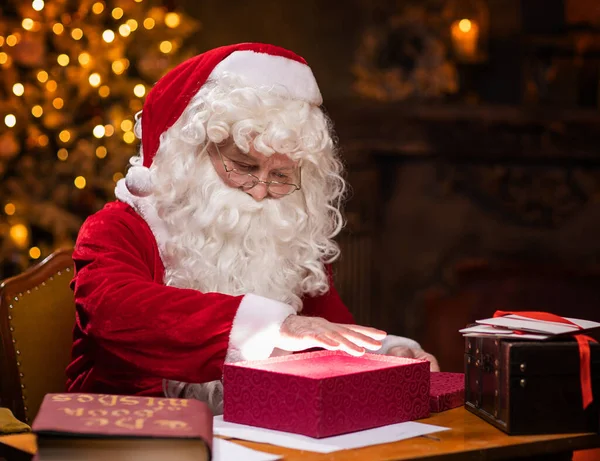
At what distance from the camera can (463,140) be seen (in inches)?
189

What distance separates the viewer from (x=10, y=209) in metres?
4.37

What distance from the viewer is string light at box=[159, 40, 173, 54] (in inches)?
185

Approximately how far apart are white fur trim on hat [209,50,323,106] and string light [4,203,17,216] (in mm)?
2389

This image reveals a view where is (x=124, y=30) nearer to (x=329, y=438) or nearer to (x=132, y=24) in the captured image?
(x=132, y=24)

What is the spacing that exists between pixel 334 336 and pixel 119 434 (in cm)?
60

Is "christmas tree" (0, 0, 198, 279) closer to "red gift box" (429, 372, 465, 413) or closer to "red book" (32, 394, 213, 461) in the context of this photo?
"red gift box" (429, 372, 465, 413)

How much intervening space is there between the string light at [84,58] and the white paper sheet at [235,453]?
3.38 meters

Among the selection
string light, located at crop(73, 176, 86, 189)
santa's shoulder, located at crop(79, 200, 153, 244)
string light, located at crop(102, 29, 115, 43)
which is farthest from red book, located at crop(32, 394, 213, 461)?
string light, located at crop(102, 29, 115, 43)

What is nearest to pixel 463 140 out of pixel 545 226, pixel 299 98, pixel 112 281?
pixel 545 226

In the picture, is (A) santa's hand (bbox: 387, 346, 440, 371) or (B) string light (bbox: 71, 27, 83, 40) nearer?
(A) santa's hand (bbox: 387, 346, 440, 371)

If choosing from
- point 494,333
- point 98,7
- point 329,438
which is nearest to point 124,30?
point 98,7

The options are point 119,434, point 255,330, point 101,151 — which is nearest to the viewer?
point 119,434

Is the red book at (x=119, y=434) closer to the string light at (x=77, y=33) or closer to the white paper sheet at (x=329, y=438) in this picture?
the white paper sheet at (x=329, y=438)

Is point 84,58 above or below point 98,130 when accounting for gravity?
above
